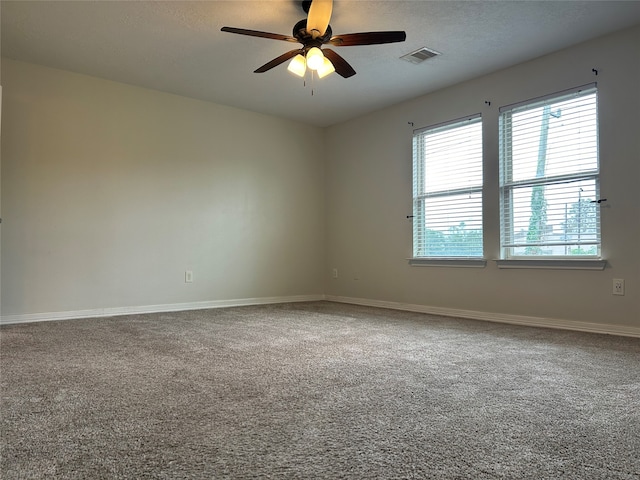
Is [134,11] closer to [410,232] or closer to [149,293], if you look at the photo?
[149,293]

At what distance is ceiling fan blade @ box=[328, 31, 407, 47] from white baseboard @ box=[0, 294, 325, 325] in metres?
3.10

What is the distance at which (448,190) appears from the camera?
173 inches

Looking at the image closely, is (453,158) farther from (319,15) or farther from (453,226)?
(319,15)

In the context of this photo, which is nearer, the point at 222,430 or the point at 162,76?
the point at 222,430

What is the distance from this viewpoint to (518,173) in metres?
3.86

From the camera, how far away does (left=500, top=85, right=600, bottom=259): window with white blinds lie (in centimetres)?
342

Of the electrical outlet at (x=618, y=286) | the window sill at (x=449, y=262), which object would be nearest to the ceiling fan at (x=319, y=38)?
the window sill at (x=449, y=262)

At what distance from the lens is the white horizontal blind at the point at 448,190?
4.19 m

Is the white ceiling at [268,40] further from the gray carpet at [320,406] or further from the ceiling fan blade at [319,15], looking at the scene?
the gray carpet at [320,406]

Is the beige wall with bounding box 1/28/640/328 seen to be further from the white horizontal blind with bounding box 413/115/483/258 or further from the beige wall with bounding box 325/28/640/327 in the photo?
the white horizontal blind with bounding box 413/115/483/258

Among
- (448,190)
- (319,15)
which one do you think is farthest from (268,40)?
(448,190)

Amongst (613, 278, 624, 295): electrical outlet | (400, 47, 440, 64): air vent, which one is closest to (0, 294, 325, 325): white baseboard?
(400, 47, 440, 64): air vent

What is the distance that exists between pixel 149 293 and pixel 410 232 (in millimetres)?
2782

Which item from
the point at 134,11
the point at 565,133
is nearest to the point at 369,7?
the point at 134,11
